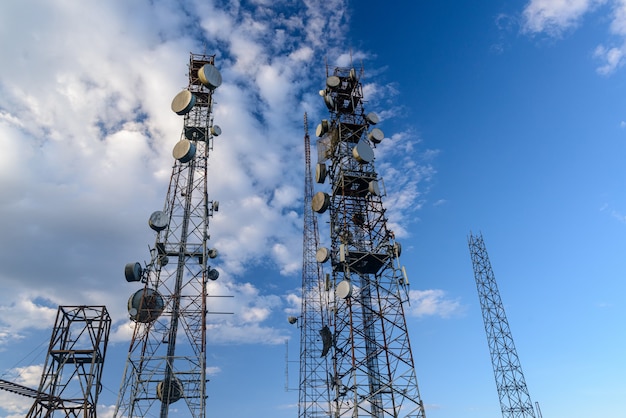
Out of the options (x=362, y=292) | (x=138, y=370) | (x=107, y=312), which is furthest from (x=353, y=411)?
(x=107, y=312)

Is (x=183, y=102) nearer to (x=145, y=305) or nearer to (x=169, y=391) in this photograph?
(x=145, y=305)

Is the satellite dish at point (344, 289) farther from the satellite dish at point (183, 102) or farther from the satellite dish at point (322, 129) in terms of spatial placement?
the satellite dish at point (183, 102)

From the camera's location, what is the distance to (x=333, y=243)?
1537 inches

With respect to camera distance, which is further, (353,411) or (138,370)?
(138,370)

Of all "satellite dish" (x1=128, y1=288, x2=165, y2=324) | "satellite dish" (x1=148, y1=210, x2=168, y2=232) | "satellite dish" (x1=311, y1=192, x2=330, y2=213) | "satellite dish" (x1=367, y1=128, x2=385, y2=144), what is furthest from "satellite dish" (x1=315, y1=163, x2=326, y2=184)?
"satellite dish" (x1=128, y1=288, x2=165, y2=324)

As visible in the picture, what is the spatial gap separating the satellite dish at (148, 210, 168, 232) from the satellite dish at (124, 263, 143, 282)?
4.05 meters

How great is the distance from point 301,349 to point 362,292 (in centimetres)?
2541

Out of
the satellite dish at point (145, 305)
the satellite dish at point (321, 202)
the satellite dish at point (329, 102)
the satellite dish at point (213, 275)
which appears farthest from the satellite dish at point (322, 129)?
the satellite dish at point (145, 305)

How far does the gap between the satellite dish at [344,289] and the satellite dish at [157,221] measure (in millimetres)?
19134

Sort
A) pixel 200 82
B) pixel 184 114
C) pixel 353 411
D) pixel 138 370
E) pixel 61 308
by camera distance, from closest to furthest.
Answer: pixel 353 411 → pixel 61 308 → pixel 138 370 → pixel 184 114 → pixel 200 82

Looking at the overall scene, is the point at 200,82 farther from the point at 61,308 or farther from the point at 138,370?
the point at 138,370

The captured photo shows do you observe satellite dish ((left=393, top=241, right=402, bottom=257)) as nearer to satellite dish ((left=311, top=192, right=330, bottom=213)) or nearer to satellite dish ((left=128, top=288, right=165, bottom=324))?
satellite dish ((left=311, top=192, right=330, bottom=213))

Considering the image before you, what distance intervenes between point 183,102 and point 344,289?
2677cm

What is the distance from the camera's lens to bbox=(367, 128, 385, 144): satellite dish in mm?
42312
